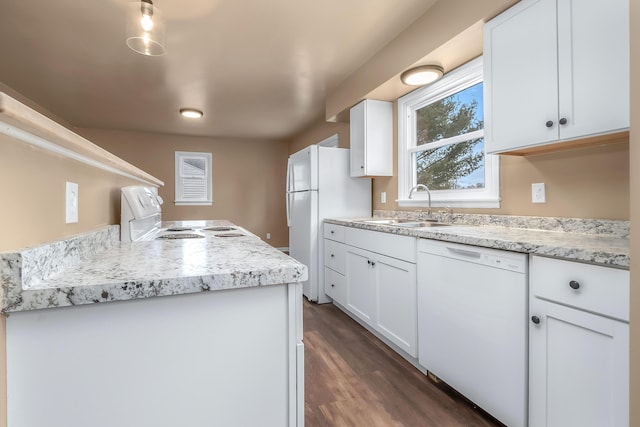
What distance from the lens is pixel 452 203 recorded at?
2488mm

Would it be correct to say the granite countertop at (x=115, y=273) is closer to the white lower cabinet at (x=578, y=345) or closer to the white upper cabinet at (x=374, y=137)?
the white lower cabinet at (x=578, y=345)

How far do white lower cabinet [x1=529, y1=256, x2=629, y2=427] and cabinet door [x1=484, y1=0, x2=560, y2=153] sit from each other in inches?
28.7

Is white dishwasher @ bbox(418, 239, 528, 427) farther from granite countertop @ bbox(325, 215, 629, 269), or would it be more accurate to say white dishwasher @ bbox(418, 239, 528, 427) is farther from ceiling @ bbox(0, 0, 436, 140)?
ceiling @ bbox(0, 0, 436, 140)

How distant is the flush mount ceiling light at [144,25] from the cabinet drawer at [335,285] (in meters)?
2.33

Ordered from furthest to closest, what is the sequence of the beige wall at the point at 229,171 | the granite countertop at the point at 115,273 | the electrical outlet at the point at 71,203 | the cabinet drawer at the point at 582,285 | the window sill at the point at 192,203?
the window sill at the point at 192,203 < the beige wall at the point at 229,171 < the cabinet drawer at the point at 582,285 < the electrical outlet at the point at 71,203 < the granite countertop at the point at 115,273

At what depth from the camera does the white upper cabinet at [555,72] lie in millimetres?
1264

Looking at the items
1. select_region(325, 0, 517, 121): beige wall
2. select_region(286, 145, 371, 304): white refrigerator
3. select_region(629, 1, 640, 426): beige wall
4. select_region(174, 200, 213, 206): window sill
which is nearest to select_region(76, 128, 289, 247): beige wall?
select_region(174, 200, 213, 206): window sill

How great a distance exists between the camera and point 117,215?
4.41 ft

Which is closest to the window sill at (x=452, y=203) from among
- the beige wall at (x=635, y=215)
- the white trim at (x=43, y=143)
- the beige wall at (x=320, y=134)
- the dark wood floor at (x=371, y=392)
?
the dark wood floor at (x=371, y=392)

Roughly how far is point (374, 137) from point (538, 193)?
1.65 m

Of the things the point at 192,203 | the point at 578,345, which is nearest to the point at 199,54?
the point at 578,345

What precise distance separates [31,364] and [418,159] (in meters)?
2.95

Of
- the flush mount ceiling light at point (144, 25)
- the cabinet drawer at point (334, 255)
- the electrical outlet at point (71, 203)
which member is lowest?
the cabinet drawer at point (334, 255)

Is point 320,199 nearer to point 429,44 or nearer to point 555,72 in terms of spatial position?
point 429,44
